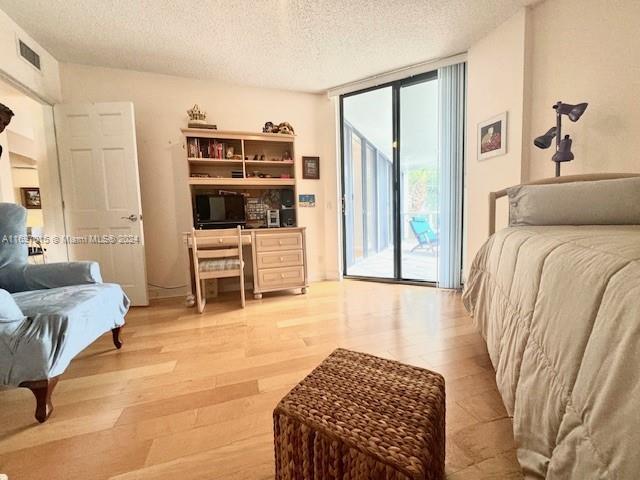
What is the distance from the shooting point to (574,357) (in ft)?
2.18

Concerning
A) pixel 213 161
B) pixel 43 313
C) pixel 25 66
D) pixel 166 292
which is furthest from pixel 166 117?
pixel 43 313

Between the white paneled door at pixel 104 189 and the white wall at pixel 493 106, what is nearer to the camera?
the white wall at pixel 493 106

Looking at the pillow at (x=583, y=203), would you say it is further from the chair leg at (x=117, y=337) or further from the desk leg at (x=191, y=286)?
the desk leg at (x=191, y=286)

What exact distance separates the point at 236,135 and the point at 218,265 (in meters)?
1.47

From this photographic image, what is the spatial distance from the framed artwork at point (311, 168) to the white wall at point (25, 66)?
261 cm

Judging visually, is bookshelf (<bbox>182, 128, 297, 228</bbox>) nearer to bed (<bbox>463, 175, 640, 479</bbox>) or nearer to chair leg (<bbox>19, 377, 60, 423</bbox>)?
chair leg (<bbox>19, 377, 60, 423</bbox>)

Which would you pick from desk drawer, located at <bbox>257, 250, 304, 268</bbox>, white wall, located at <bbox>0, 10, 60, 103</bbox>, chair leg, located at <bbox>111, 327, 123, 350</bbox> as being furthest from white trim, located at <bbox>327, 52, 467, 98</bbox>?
chair leg, located at <bbox>111, 327, 123, 350</bbox>

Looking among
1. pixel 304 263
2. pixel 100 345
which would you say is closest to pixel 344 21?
pixel 304 263

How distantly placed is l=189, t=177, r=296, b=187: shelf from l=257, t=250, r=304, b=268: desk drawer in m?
0.84

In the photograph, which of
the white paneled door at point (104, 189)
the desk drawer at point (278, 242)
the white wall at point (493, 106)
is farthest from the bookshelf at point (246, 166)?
the white wall at point (493, 106)

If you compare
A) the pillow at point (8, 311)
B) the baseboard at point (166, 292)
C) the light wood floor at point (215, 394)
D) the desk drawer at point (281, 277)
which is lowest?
the light wood floor at point (215, 394)

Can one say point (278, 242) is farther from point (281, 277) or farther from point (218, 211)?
point (218, 211)

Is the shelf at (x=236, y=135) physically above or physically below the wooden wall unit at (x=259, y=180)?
above

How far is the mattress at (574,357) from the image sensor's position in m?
A: 0.52
